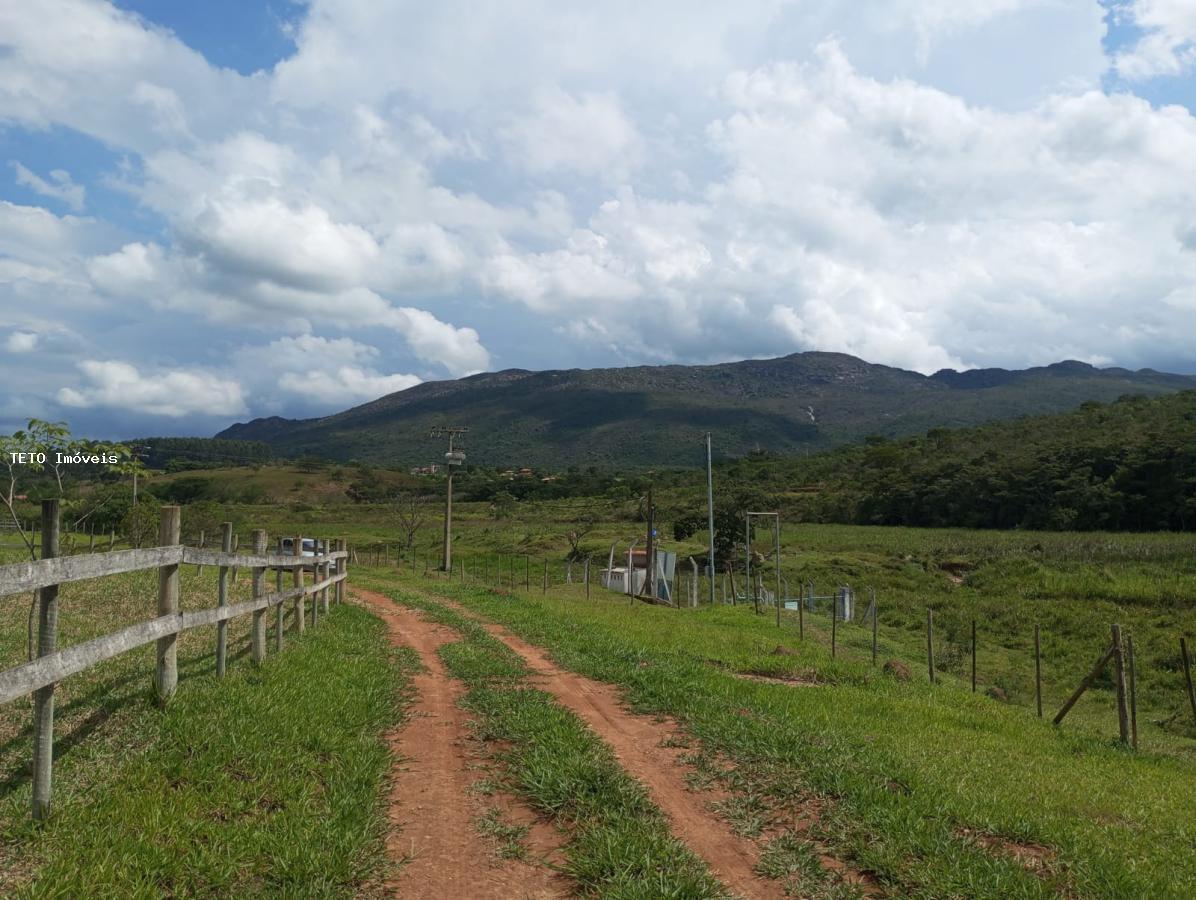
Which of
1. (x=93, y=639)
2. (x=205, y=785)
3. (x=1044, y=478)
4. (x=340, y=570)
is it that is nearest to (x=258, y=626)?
(x=93, y=639)

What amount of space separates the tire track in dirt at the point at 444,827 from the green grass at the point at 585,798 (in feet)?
0.57

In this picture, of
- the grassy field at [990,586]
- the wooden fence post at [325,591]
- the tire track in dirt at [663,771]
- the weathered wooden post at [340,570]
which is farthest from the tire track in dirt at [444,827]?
the grassy field at [990,586]

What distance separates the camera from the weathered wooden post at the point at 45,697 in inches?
195

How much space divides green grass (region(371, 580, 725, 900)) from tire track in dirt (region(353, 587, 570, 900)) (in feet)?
0.57

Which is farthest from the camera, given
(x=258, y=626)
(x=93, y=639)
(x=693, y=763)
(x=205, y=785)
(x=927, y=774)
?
(x=258, y=626)

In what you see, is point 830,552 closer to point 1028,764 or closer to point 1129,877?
point 1028,764

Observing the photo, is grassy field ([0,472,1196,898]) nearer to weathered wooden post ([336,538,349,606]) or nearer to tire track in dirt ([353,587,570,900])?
tire track in dirt ([353,587,570,900])

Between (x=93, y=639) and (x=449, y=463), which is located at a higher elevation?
(x=449, y=463)

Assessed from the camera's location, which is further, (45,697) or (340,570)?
(340,570)

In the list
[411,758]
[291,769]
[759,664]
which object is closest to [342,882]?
[291,769]

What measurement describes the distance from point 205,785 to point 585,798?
2.55 metres

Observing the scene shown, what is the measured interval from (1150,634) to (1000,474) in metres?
53.8

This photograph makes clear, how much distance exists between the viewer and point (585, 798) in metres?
5.95

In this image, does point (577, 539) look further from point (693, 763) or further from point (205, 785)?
point (205, 785)
